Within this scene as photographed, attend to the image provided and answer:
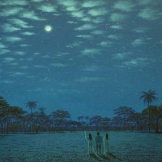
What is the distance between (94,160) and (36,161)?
4310 millimetres

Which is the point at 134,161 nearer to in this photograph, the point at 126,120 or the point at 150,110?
the point at 150,110

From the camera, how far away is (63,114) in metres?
183

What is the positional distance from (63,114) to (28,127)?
22.8 meters

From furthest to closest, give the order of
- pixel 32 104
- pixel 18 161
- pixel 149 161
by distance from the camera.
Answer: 1. pixel 32 104
2. pixel 18 161
3. pixel 149 161

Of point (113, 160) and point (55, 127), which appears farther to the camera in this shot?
point (55, 127)

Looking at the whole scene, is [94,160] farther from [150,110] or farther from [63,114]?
[63,114]

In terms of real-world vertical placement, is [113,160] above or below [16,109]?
below

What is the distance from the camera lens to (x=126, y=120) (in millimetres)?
187000

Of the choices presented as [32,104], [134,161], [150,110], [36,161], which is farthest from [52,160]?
[32,104]

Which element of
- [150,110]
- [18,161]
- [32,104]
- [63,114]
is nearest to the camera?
[18,161]

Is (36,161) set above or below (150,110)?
below

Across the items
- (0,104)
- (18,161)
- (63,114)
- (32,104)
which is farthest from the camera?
(63,114)

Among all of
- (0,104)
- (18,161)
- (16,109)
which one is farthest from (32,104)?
(18,161)

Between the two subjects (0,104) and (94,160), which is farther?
(0,104)
